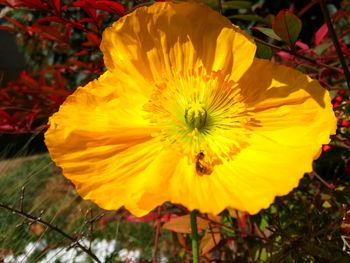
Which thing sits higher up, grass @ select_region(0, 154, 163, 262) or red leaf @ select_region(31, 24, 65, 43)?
red leaf @ select_region(31, 24, 65, 43)

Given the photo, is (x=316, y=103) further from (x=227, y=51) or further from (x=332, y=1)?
(x=332, y=1)

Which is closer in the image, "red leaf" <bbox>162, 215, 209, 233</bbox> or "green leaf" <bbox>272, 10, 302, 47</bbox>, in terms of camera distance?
"green leaf" <bbox>272, 10, 302, 47</bbox>

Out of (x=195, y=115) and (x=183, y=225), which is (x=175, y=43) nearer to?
(x=195, y=115)

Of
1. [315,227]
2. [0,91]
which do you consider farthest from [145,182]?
[0,91]

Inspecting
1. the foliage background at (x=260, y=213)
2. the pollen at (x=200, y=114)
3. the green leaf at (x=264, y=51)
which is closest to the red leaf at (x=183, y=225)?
the foliage background at (x=260, y=213)

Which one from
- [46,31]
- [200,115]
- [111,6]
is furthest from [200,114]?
[46,31]

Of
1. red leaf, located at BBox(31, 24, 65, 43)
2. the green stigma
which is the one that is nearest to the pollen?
the green stigma

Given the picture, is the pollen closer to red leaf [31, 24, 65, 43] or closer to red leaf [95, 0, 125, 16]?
red leaf [95, 0, 125, 16]

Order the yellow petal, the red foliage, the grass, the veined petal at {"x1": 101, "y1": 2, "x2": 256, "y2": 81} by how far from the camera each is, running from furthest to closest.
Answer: the grass, the red foliage, the veined petal at {"x1": 101, "y1": 2, "x2": 256, "y2": 81}, the yellow petal
